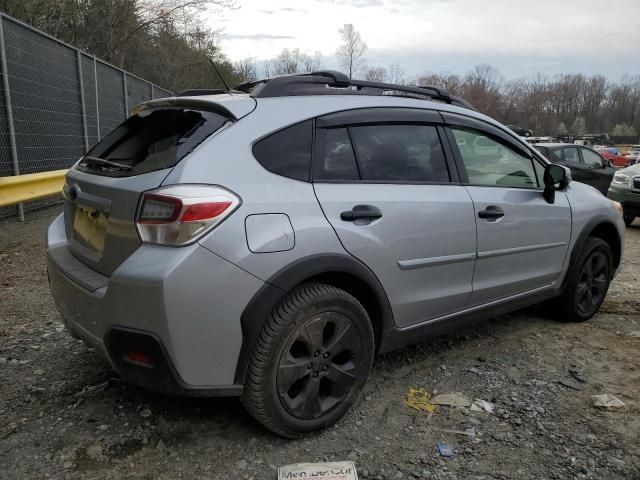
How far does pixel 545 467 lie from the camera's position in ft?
8.26

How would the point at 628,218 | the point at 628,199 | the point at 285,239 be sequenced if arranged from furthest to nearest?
1. the point at 628,218
2. the point at 628,199
3. the point at 285,239

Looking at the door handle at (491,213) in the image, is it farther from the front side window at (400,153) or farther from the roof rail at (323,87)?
the roof rail at (323,87)

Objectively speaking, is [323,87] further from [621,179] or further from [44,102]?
[621,179]

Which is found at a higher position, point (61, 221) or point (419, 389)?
point (61, 221)

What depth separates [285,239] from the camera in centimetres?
243

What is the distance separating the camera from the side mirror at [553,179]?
3.92m

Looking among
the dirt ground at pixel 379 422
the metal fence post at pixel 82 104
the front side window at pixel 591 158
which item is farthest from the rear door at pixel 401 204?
the front side window at pixel 591 158

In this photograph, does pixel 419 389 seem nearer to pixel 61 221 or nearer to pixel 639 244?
pixel 61 221

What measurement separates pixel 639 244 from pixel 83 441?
8703mm

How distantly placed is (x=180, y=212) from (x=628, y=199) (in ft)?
33.3

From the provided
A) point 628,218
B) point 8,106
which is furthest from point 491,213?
point 628,218

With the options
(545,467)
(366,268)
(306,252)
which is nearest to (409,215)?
(366,268)

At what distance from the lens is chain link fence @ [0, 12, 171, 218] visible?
6.79 m

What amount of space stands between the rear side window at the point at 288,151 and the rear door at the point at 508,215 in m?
1.16
